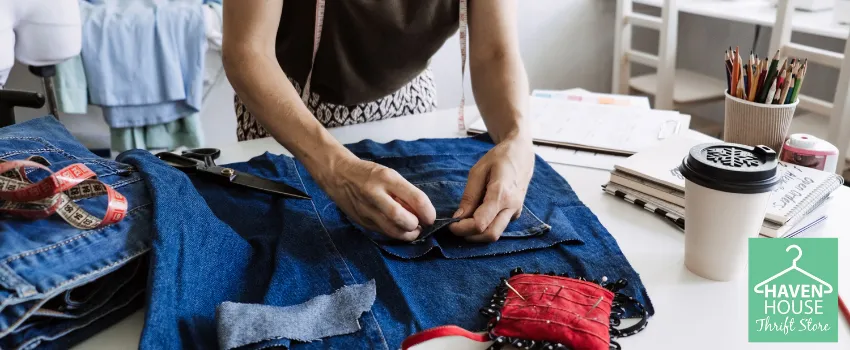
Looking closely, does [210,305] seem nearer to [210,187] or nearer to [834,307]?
[210,187]

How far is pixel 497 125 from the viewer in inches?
44.4

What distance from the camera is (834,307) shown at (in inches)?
28.4

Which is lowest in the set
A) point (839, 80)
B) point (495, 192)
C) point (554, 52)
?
point (554, 52)

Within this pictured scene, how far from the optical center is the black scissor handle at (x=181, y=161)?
99 cm

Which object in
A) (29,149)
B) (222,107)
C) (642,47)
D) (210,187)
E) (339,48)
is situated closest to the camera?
(29,149)

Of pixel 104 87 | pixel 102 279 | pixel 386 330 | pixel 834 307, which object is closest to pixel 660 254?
pixel 834 307

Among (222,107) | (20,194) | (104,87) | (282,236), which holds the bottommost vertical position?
(222,107)

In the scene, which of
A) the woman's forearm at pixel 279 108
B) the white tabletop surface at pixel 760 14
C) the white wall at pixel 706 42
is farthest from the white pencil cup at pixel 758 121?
the white wall at pixel 706 42

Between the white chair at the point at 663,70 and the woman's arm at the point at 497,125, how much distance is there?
195cm

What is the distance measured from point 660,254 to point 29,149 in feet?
2.57

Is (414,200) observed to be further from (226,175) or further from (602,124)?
(602,124)

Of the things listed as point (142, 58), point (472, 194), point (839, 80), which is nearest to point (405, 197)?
point (472, 194)

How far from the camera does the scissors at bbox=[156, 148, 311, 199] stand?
946 mm

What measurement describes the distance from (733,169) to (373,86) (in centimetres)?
82
